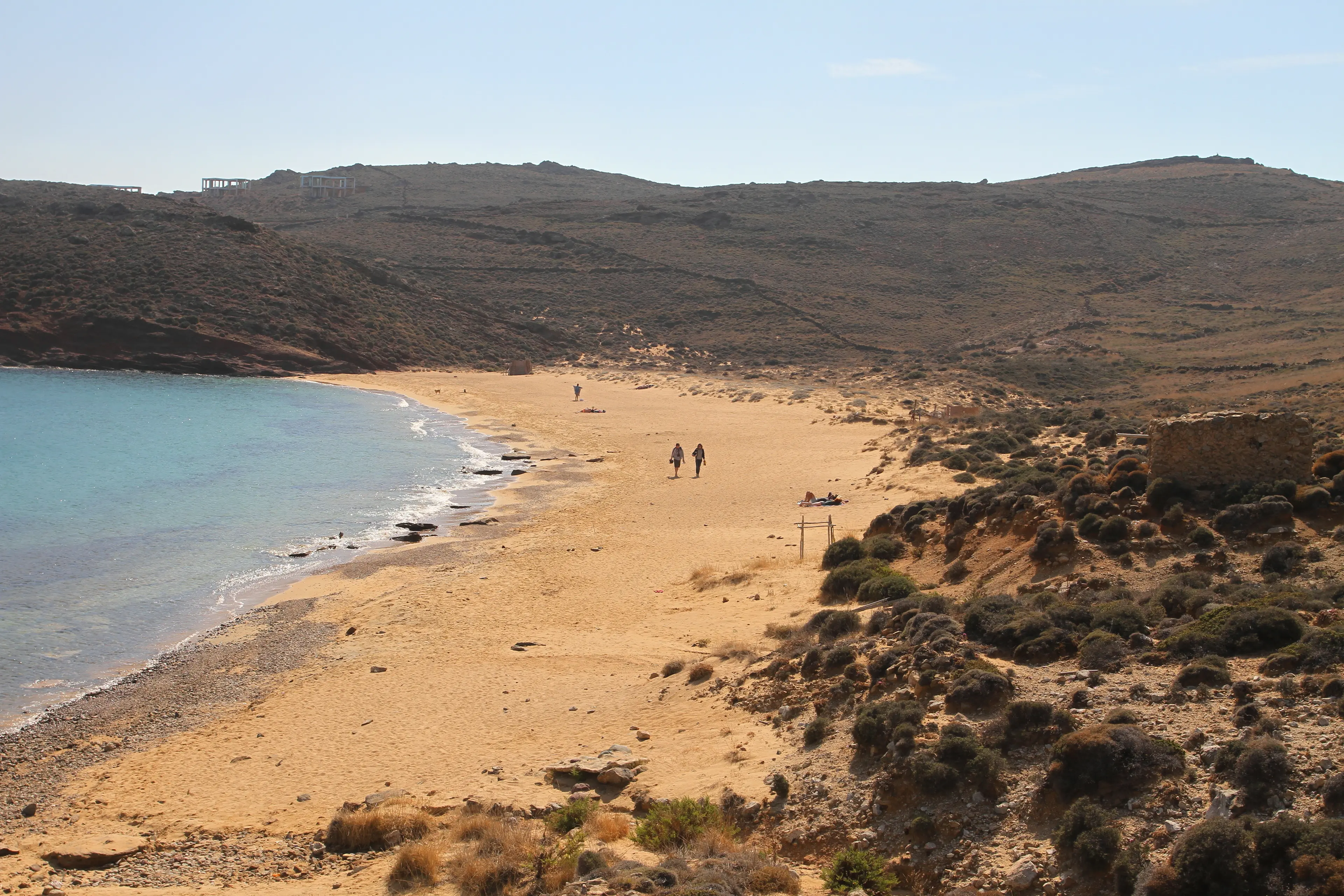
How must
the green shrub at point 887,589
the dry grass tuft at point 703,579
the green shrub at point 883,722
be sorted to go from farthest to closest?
the dry grass tuft at point 703,579, the green shrub at point 887,589, the green shrub at point 883,722

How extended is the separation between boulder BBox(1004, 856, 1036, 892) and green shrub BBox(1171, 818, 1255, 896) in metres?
0.97

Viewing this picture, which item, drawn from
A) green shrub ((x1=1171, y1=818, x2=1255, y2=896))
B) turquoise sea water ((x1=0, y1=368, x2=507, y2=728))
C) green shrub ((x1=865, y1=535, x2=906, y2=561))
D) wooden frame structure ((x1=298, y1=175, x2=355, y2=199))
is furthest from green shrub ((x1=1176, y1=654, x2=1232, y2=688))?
wooden frame structure ((x1=298, y1=175, x2=355, y2=199))

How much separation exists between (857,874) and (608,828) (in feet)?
7.03

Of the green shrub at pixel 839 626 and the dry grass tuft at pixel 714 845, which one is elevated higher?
the green shrub at pixel 839 626

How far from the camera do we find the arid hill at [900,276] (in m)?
58.5

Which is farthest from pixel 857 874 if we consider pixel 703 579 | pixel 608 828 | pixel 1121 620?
pixel 703 579

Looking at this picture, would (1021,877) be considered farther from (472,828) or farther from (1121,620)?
(472,828)

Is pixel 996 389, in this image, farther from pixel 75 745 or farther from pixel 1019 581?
pixel 75 745

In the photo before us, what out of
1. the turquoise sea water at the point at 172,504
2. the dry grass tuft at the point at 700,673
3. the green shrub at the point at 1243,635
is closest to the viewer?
the green shrub at the point at 1243,635

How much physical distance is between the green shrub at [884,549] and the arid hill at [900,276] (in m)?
23.1

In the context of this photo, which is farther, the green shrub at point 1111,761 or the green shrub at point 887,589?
the green shrub at point 887,589

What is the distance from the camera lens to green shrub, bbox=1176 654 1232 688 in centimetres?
872

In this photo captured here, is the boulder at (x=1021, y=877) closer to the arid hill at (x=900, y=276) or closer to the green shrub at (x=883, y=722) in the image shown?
the green shrub at (x=883, y=722)

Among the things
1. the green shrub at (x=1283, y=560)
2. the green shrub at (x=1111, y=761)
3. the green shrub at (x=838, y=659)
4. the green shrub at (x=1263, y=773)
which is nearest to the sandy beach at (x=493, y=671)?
the green shrub at (x=838, y=659)
